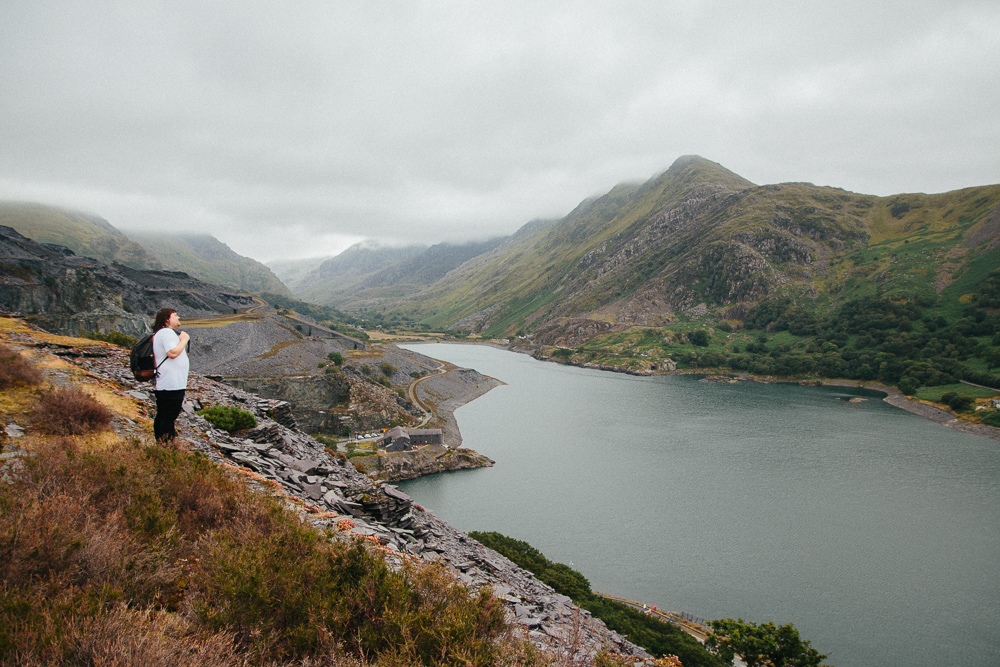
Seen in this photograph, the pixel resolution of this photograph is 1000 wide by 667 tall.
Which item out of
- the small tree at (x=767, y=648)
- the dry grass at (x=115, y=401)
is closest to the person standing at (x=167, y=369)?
the dry grass at (x=115, y=401)

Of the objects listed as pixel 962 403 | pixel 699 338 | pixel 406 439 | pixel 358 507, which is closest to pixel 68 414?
pixel 358 507

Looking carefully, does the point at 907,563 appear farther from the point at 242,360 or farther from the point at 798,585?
the point at 242,360

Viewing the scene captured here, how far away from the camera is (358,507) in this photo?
13.5 m

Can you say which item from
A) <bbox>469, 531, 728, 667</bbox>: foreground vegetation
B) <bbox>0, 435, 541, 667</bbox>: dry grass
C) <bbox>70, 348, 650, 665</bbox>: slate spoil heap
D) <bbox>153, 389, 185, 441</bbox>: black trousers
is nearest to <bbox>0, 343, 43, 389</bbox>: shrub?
<bbox>70, 348, 650, 665</bbox>: slate spoil heap

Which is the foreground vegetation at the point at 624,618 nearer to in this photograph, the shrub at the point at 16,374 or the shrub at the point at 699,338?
the shrub at the point at 16,374

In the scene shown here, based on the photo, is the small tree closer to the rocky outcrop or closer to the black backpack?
the black backpack

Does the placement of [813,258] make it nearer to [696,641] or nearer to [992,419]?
[992,419]

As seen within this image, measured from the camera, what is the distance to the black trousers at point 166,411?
8.45 m

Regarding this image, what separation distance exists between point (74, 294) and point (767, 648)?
79.8 m

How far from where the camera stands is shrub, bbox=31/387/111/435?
29.0 ft

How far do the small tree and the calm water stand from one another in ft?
13.8

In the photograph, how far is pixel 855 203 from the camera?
18062cm

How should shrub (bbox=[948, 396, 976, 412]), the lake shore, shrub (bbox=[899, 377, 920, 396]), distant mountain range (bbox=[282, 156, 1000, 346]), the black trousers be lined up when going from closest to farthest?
the black trousers, the lake shore, shrub (bbox=[948, 396, 976, 412]), shrub (bbox=[899, 377, 920, 396]), distant mountain range (bbox=[282, 156, 1000, 346])

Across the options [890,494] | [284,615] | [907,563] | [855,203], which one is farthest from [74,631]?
[855,203]
